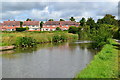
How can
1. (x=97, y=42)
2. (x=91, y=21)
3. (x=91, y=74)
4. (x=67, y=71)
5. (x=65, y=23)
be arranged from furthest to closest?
(x=65, y=23) → (x=91, y=21) → (x=97, y=42) → (x=67, y=71) → (x=91, y=74)

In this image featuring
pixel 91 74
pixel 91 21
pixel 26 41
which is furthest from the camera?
pixel 91 21

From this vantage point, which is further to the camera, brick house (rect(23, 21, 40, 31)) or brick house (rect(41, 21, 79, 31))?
brick house (rect(23, 21, 40, 31))

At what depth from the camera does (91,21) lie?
8119cm

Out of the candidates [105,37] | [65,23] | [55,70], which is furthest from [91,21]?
[55,70]

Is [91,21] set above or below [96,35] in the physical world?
above

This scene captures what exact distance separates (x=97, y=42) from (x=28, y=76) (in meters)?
19.8

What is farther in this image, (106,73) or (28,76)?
(28,76)

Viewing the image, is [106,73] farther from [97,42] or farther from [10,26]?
[10,26]

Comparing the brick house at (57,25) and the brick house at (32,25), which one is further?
the brick house at (32,25)

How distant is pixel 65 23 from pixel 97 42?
61.9 metres

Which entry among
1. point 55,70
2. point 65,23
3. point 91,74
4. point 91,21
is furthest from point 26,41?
point 65,23

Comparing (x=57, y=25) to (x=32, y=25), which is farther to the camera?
(x=32, y=25)

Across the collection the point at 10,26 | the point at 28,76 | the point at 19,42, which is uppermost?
the point at 10,26

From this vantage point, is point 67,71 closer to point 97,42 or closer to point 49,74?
point 49,74
